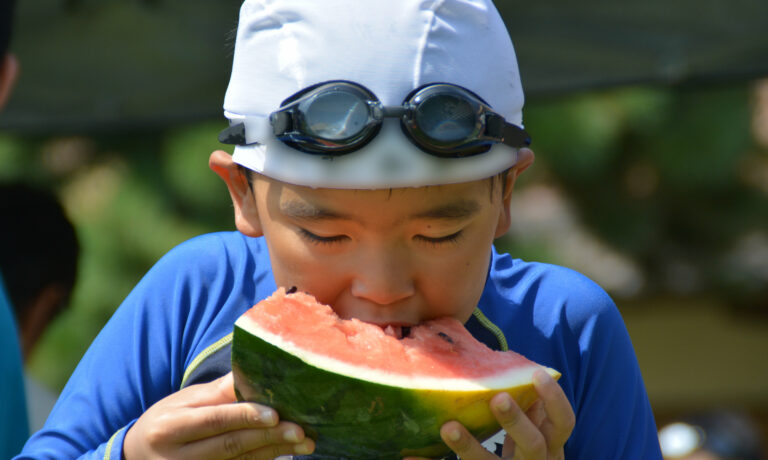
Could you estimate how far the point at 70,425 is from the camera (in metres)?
2.28

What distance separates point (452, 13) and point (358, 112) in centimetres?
33

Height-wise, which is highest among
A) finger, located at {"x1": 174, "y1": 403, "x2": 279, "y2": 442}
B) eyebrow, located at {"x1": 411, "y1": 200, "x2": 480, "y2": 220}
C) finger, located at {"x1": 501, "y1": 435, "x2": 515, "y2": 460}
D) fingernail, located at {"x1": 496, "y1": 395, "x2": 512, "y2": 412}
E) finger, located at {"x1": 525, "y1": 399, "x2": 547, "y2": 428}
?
eyebrow, located at {"x1": 411, "y1": 200, "x2": 480, "y2": 220}

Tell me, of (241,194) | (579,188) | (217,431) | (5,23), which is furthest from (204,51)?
(579,188)

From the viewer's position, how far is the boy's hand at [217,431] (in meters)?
1.97

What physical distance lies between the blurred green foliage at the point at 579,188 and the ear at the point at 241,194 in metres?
2.37

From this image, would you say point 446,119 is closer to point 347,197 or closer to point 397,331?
point 347,197

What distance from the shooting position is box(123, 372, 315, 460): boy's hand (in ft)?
6.46

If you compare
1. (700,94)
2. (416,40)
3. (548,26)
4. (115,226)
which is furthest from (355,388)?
(700,94)

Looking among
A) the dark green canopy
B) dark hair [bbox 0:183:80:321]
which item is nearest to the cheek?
the dark green canopy

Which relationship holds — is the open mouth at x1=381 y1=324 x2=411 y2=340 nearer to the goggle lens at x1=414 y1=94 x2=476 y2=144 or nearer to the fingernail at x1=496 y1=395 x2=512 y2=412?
the fingernail at x1=496 y1=395 x2=512 y2=412

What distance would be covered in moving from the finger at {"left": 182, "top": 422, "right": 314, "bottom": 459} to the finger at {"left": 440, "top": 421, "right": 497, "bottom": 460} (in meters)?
0.30

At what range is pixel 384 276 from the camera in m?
2.01

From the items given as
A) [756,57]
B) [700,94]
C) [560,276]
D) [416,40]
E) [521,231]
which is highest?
[416,40]

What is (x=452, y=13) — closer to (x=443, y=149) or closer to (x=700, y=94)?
(x=443, y=149)
